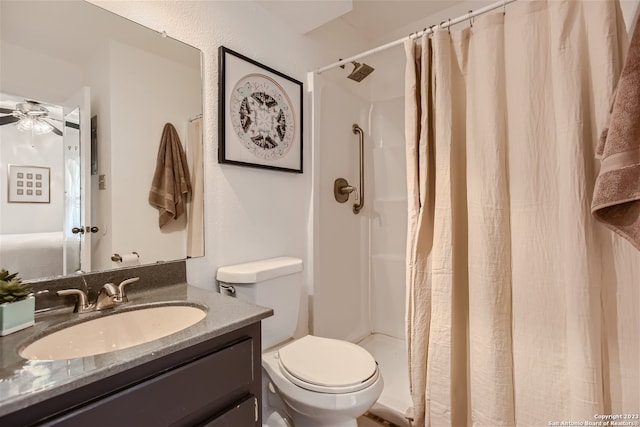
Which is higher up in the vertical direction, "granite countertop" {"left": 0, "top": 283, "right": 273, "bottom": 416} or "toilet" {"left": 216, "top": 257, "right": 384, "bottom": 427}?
"granite countertop" {"left": 0, "top": 283, "right": 273, "bottom": 416}

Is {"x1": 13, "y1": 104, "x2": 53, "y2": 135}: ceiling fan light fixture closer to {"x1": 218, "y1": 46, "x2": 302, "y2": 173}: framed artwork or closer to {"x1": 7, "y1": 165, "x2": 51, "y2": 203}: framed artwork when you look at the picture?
{"x1": 7, "y1": 165, "x2": 51, "y2": 203}: framed artwork

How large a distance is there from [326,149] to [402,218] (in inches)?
32.9

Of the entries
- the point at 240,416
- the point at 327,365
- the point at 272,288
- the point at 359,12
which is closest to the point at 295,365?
the point at 327,365

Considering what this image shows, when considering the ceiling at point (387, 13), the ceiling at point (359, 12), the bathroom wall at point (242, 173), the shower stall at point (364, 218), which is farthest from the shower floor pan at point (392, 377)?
the ceiling at point (387, 13)

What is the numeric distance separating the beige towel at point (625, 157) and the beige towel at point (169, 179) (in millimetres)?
1492

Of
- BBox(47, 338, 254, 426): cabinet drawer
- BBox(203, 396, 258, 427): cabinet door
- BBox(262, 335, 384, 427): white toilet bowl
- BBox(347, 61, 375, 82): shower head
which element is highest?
BBox(347, 61, 375, 82): shower head

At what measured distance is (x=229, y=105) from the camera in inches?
56.9

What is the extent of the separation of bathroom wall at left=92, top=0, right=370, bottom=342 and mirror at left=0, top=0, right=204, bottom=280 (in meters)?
0.06

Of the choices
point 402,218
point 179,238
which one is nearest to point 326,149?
point 402,218

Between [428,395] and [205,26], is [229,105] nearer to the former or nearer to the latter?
[205,26]

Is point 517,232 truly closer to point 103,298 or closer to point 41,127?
point 103,298

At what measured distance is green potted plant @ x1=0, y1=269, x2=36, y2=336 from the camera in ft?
2.47

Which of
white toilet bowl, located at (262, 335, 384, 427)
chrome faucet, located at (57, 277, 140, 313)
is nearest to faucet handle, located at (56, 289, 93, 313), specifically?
chrome faucet, located at (57, 277, 140, 313)

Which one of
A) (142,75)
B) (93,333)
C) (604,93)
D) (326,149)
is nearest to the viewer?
(93,333)
